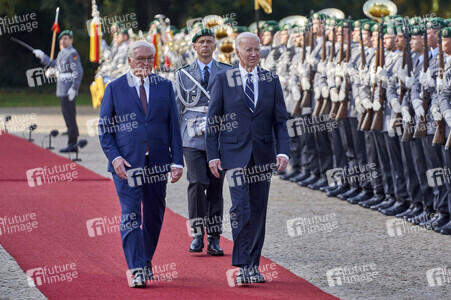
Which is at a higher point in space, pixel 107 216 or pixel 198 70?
pixel 198 70

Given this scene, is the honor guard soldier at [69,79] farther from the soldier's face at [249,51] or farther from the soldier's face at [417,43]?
the soldier's face at [249,51]

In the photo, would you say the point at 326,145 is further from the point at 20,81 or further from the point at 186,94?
the point at 20,81

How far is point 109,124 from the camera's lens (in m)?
8.23

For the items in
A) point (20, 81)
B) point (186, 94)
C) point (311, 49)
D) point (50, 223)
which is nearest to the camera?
point (186, 94)

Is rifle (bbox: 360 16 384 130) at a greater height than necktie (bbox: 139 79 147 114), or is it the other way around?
necktie (bbox: 139 79 147 114)

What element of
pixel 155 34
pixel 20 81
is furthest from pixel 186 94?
pixel 20 81

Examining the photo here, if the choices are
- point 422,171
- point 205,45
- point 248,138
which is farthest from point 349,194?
point 248,138

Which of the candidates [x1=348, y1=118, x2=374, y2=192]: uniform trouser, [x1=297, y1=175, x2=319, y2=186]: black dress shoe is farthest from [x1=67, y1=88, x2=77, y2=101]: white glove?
[x1=348, y1=118, x2=374, y2=192]: uniform trouser

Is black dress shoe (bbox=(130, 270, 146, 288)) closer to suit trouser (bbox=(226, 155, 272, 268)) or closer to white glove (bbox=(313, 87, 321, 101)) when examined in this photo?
suit trouser (bbox=(226, 155, 272, 268))

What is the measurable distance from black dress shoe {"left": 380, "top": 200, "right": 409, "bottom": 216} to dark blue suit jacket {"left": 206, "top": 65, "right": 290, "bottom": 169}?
12.6ft

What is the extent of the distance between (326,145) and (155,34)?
32.7 ft

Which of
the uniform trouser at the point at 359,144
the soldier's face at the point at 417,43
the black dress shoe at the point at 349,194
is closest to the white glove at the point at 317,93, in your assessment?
the uniform trouser at the point at 359,144

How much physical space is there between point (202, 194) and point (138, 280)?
1.89m

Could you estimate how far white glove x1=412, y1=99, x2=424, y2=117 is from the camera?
10805 millimetres
